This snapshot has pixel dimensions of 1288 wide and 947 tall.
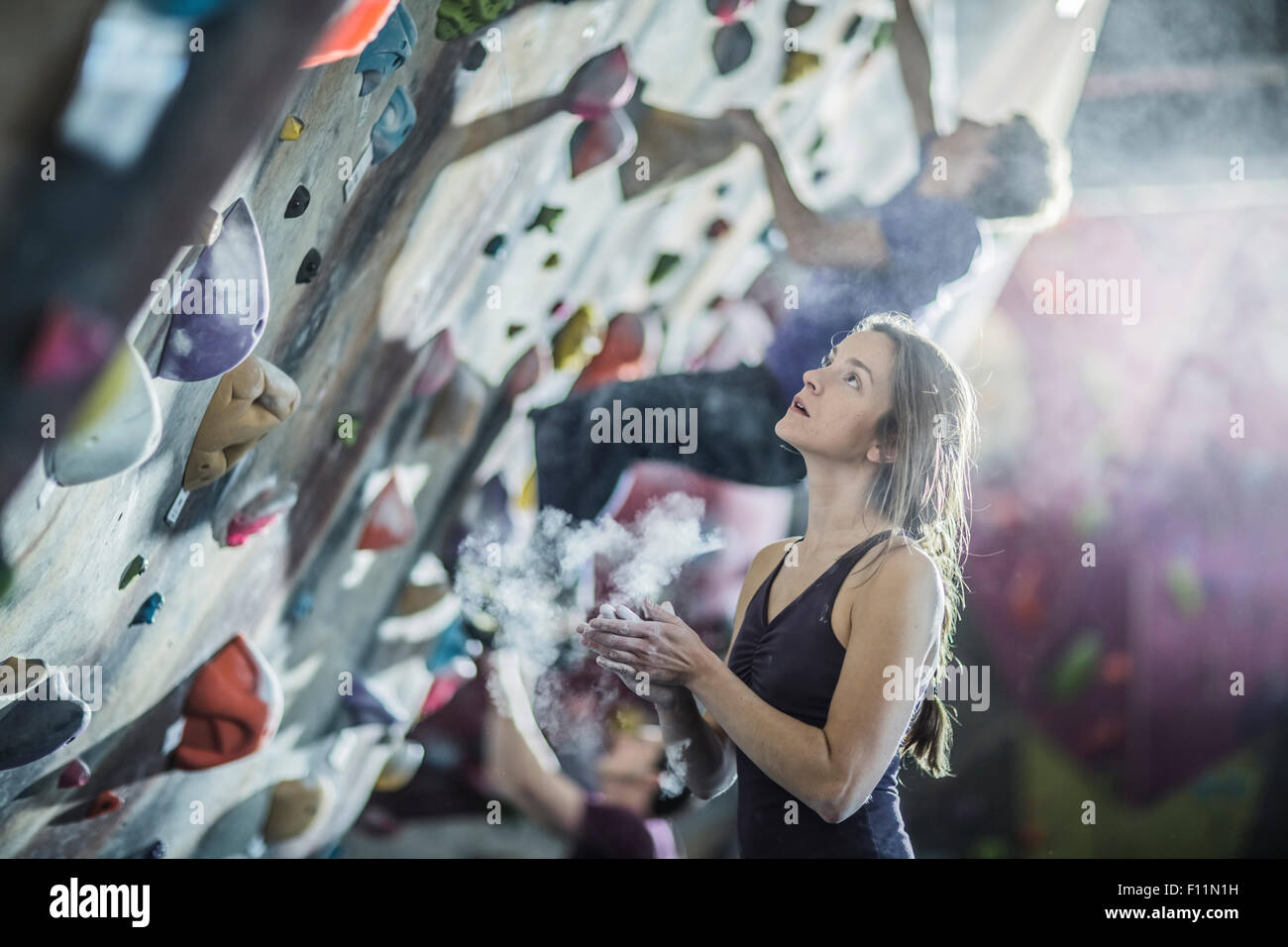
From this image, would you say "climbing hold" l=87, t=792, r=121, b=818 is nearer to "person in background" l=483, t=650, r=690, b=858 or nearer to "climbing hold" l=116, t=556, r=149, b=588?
"climbing hold" l=116, t=556, r=149, b=588

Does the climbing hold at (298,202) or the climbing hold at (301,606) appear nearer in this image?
the climbing hold at (298,202)

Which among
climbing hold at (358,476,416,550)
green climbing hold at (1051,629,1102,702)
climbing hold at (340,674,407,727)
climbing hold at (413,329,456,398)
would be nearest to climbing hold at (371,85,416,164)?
climbing hold at (413,329,456,398)

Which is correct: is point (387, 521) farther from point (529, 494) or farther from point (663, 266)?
point (663, 266)

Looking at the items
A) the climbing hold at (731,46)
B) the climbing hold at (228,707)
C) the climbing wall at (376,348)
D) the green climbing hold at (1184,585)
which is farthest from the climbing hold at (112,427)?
the green climbing hold at (1184,585)

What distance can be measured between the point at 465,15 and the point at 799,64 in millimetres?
635

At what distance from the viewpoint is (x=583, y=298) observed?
6.30 feet

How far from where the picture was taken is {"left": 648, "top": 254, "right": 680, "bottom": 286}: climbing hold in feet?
6.38

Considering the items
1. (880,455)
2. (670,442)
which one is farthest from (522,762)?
(880,455)

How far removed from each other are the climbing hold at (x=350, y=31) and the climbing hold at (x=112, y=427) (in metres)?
0.46

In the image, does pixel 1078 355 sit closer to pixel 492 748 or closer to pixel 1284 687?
pixel 1284 687

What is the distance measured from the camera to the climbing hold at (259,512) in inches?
65.1

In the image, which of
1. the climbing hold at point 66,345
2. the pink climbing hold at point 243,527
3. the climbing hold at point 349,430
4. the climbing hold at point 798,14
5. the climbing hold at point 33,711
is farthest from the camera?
the climbing hold at point 798,14

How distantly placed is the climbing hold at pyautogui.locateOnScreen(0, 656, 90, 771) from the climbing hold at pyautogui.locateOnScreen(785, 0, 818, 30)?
1.59 m

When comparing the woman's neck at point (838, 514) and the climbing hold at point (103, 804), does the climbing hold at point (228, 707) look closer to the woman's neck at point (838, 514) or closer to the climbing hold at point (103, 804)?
the climbing hold at point (103, 804)
